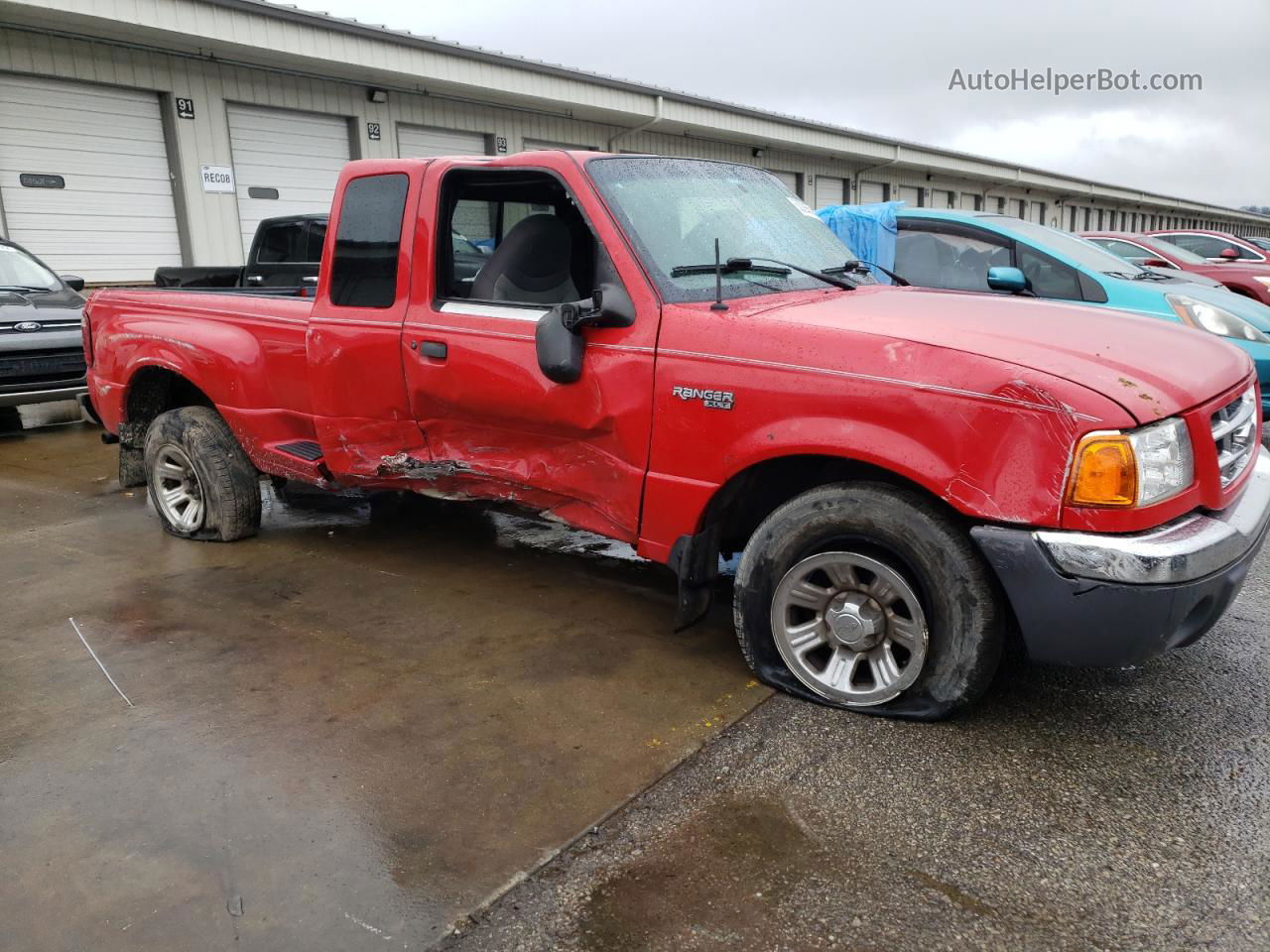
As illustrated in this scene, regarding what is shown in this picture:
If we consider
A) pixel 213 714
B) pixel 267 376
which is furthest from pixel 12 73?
pixel 213 714

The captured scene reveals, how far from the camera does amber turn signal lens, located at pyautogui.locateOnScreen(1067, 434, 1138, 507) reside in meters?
2.60

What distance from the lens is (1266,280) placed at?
1086 centimetres

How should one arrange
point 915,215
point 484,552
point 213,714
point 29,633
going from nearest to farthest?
point 213,714, point 29,633, point 484,552, point 915,215

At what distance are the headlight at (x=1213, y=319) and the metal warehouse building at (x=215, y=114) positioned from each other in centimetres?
1087

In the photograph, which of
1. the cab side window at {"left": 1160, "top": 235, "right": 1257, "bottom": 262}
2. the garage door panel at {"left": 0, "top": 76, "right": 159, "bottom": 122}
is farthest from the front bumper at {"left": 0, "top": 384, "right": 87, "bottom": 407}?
the cab side window at {"left": 1160, "top": 235, "right": 1257, "bottom": 262}

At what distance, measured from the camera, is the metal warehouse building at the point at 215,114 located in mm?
11125

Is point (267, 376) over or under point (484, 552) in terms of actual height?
over

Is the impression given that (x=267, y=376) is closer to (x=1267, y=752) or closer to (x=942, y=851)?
(x=942, y=851)

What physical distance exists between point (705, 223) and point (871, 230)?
4.00 meters

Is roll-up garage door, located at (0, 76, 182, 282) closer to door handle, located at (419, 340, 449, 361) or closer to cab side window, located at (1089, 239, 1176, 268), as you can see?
door handle, located at (419, 340, 449, 361)

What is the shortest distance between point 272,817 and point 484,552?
2.49 meters

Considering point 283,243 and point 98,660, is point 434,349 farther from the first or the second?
point 283,243

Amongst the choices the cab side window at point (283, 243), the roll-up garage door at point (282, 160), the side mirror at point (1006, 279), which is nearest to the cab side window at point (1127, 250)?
the side mirror at point (1006, 279)

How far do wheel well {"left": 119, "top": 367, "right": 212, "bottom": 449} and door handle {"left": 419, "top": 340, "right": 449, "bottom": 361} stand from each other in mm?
2095
